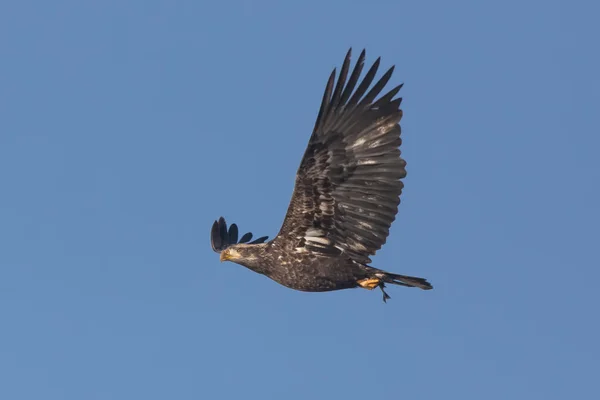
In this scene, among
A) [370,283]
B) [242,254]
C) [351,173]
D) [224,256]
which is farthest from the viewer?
[224,256]

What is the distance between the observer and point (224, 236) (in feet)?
76.8

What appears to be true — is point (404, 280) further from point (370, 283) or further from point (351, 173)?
point (351, 173)

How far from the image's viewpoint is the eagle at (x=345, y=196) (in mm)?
17562

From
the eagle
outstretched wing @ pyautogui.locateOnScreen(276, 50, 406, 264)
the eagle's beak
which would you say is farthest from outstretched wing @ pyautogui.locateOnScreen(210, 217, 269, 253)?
outstretched wing @ pyautogui.locateOnScreen(276, 50, 406, 264)

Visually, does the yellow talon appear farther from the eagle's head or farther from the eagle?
the eagle's head

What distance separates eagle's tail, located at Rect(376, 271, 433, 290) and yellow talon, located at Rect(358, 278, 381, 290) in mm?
115

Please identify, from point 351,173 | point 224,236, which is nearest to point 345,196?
point 351,173

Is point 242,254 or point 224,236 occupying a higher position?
point 224,236

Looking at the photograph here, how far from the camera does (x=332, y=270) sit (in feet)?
60.9

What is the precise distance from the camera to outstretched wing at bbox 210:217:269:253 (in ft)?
76.2

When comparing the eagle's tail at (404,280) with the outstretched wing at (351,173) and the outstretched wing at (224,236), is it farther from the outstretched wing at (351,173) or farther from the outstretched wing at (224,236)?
the outstretched wing at (224,236)

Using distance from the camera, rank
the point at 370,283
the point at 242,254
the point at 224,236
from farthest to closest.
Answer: the point at 224,236 → the point at 242,254 → the point at 370,283

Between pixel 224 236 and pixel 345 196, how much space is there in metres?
5.89

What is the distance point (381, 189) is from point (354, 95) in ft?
5.20
